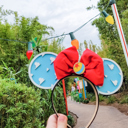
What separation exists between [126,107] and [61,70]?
160 inches

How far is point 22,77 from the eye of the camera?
210cm

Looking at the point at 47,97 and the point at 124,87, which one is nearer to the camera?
the point at 47,97

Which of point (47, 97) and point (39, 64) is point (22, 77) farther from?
point (39, 64)

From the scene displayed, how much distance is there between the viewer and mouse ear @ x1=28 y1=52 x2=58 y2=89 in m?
0.61

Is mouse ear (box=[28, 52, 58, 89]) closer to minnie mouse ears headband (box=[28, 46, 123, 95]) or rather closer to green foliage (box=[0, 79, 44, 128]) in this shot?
minnie mouse ears headband (box=[28, 46, 123, 95])

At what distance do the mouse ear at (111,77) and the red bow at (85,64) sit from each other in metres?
0.03

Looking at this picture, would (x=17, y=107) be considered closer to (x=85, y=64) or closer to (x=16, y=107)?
(x=16, y=107)

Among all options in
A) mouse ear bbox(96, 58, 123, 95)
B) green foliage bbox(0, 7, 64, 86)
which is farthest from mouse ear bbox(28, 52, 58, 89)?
green foliage bbox(0, 7, 64, 86)

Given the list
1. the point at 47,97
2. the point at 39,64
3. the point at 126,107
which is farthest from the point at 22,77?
the point at 126,107

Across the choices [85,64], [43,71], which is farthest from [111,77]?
[43,71]

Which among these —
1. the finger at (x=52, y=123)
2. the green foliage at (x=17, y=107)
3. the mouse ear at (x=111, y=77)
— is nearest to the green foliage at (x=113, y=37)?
the green foliage at (x=17, y=107)

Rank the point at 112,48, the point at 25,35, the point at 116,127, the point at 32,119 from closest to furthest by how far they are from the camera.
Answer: the point at 32,119, the point at 25,35, the point at 116,127, the point at 112,48

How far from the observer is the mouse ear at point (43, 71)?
61 cm

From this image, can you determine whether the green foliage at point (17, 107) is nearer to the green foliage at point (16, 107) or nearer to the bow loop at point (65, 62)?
the green foliage at point (16, 107)
